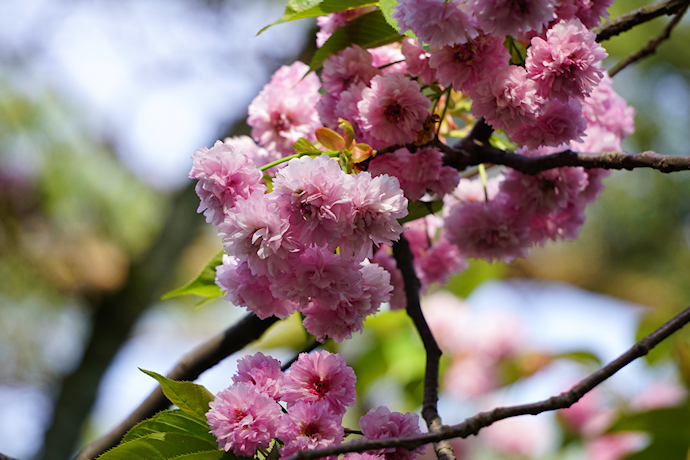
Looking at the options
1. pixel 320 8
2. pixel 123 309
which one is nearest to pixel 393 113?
pixel 320 8

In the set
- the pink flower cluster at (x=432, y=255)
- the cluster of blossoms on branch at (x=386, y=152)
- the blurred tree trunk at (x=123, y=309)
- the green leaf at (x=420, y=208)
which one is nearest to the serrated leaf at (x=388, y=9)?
the cluster of blossoms on branch at (x=386, y=152)

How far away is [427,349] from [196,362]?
23 centimetres

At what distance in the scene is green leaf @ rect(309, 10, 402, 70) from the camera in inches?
16.4

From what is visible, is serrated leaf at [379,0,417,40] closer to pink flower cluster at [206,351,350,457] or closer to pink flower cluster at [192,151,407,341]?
pink flower cluster at [192,151,407,341]

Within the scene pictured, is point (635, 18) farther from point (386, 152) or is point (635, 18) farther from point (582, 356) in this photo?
point (582, 356)

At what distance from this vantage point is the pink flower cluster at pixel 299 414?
307 mm

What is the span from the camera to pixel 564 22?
1.12ft

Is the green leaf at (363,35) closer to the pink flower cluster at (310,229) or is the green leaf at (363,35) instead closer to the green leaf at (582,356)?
the pink flower cluster at (310,229)

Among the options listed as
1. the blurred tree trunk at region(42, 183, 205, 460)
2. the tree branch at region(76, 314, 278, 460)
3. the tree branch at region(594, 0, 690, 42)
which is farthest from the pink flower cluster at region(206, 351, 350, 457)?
the blurred tree trunk at region(42, 183, 205, 460)

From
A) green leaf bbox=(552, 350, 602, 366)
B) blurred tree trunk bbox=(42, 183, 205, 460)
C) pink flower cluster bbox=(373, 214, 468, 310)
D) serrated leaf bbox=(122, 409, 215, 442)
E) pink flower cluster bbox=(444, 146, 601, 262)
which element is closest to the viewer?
serrated leaf bbox=(122, 409, 215, 442)

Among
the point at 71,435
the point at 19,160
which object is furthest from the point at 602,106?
the point at 19,160

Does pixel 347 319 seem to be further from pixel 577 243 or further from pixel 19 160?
pixel 577 243

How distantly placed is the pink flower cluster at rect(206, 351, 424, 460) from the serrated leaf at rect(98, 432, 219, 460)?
0.03 meters

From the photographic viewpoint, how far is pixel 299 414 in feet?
1.01
